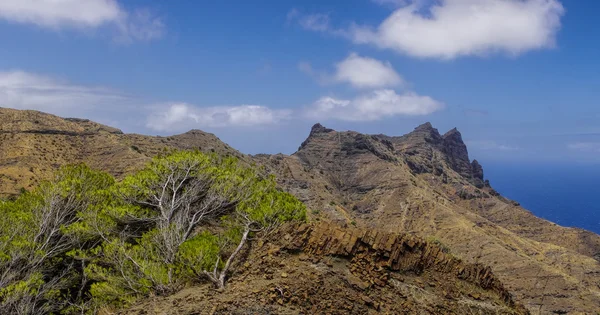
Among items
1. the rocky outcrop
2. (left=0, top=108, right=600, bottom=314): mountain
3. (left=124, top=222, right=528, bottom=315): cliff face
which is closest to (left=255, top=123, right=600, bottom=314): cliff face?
(left=0, top=108, right=600, bottom=314): mountain

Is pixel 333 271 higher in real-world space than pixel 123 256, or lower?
higher

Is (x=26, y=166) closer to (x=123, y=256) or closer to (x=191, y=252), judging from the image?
(x=123, y=256)

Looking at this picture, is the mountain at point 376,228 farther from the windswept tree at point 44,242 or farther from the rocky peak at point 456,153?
the windswept tree at point 44,242

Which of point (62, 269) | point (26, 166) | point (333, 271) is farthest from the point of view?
point (26, 166)

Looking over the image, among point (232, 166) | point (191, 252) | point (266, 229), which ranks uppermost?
point (232, 166)

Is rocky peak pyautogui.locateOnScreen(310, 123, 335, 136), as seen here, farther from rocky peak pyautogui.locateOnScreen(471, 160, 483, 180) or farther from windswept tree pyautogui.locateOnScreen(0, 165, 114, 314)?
windswept tree pyautogui.locateOnScreen(0, 165, 114, 314)

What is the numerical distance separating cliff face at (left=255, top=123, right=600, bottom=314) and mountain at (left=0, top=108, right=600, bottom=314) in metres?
0.30

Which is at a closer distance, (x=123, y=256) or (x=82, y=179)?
(x=123, y=256)

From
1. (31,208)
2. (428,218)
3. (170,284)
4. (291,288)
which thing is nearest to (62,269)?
(31,208)

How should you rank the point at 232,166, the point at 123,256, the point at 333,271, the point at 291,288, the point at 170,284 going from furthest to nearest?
the point at 232,166, the point at 123,256, the point at 170,284, the point at 333,271, the point at 291,288

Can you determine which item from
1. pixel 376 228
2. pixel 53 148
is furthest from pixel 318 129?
pixel 53 148

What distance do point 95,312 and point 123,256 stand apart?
9.40 feet

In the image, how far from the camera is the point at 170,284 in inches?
722

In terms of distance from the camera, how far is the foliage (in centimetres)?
1981
